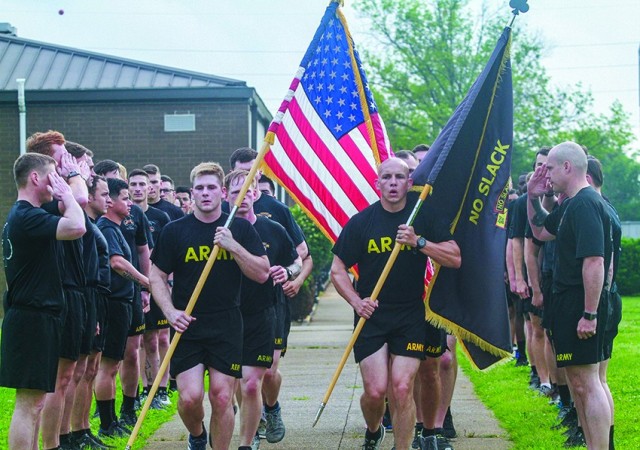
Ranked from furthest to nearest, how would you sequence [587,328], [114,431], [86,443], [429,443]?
[114,431] → [86,443] → [429,443] → [587,328]

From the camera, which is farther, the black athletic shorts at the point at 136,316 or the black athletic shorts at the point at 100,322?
the black athletic shorts at the point at 136,316

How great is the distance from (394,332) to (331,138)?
2.34 meters

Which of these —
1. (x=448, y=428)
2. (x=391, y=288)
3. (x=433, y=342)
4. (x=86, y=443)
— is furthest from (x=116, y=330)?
(x=448, y=428)

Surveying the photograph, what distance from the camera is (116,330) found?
30.1 ft

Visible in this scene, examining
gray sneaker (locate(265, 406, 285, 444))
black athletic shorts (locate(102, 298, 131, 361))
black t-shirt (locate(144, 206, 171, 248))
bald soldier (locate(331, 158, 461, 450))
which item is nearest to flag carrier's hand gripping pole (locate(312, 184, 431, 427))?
bald soldier (locate(331, 158, 461, 450))

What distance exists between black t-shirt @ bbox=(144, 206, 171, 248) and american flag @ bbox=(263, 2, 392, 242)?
2.17 m

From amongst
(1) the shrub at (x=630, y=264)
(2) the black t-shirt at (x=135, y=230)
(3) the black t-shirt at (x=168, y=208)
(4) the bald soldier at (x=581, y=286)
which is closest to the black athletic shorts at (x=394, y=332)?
(4) the bald soldier at (x=581, y=286)

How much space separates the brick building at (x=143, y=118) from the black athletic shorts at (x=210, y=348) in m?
15.8

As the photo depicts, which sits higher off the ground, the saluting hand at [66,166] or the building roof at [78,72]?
the building roof at [78,72]

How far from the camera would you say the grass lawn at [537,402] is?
8.59m

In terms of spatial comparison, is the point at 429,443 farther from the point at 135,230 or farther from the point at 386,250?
the point at 135,230

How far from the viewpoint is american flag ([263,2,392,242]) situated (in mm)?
9195

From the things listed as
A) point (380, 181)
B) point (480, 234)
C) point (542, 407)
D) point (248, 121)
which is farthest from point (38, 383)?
point (248, 121)

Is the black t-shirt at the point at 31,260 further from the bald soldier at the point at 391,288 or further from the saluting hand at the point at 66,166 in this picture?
the bald soldier at the point at 391,288
